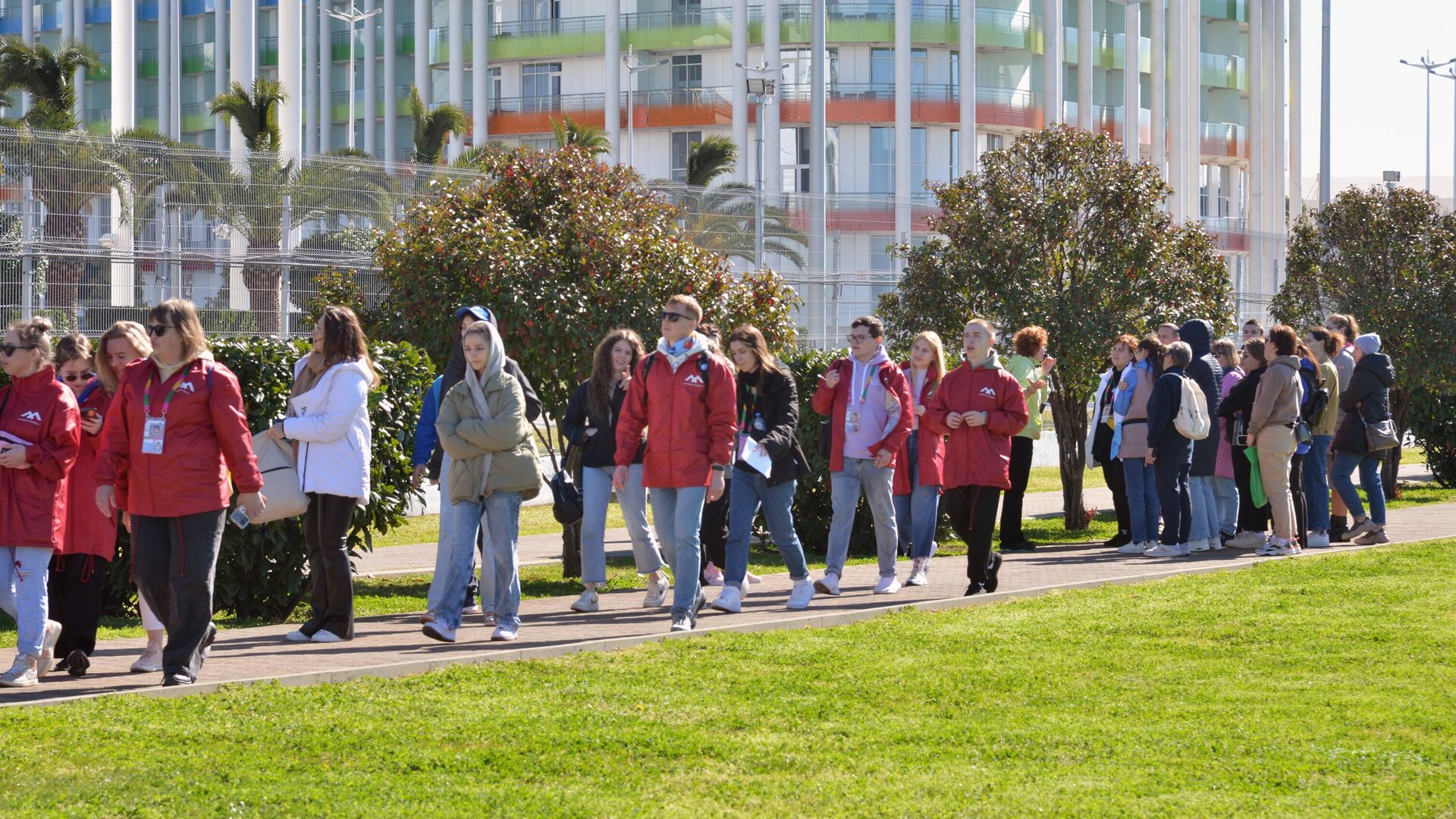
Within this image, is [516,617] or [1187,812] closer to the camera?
[1187,812]

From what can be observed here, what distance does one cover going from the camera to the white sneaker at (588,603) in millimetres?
10977

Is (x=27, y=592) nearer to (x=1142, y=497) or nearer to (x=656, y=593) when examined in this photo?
(x=656, y=593)

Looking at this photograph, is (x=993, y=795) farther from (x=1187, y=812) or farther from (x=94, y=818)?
(x=94, y=818)

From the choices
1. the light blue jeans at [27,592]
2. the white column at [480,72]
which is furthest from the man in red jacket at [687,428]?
the white column at [480,72]

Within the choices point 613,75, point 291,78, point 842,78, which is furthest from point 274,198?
point 842,78

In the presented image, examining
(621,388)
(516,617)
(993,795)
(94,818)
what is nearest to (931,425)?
(621,388)

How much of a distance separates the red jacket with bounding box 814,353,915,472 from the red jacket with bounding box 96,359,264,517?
442 centimetres

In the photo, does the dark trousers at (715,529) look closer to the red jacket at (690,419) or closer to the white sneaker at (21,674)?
the red jacket at (690,419)

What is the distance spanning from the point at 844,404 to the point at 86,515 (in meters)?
4.81

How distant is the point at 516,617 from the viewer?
31.3 ft

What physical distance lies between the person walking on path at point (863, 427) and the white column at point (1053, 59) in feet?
152

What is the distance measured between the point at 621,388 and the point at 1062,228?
8100mm

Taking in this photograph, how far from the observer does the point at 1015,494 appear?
1593cm

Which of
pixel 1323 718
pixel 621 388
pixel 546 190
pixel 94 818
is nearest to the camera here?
pixel 94 818
